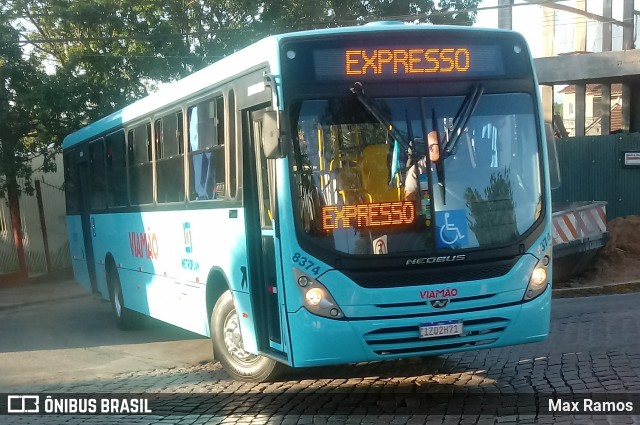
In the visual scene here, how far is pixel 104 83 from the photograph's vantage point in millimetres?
20391

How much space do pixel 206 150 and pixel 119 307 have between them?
508cm

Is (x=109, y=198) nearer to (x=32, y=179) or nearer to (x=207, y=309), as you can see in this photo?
(x=207, y=309)

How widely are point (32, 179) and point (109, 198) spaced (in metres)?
10.9

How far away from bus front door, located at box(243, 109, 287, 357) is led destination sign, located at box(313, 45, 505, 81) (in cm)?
79

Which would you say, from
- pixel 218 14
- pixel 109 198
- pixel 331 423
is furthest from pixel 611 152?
pixel 331 423

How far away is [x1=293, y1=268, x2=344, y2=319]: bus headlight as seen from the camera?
21.3 feet

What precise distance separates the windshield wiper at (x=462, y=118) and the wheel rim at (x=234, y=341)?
9.10ft

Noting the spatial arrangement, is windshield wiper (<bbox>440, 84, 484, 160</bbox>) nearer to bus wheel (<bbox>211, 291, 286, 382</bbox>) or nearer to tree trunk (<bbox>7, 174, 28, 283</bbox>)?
bus wheel (<bbox>211, 291, 286, 382</bbox>)

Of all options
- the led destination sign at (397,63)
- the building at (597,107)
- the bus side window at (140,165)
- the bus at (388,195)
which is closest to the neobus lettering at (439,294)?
the bus at (388,195)

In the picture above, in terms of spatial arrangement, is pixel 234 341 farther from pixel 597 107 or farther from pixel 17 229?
pixel 597 107

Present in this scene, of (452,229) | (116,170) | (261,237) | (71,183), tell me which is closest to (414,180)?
(452,229)

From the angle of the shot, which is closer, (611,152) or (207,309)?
(207,309)

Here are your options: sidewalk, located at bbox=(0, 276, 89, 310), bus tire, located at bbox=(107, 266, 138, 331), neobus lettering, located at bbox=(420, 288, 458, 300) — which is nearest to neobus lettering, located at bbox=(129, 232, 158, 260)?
bus tire, located at bbox=(107, 266, 138, 331)

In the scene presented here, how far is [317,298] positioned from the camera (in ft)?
21.3
